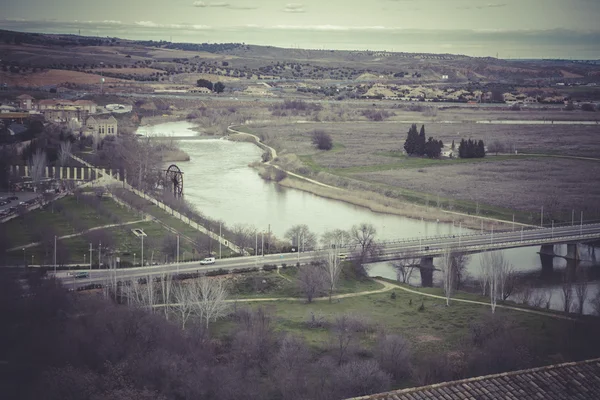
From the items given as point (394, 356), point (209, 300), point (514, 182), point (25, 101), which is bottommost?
point (394, 356)

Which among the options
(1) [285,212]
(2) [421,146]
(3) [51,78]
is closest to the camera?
(1) [285,212]

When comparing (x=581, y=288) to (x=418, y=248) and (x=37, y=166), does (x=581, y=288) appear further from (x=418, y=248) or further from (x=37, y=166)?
(x=37, y=166)

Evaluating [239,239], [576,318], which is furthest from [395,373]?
[239,239]

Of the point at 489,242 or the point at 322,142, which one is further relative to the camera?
the point at 322,142

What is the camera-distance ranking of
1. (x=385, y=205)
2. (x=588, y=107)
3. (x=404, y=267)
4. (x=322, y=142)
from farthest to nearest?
1. (x=588, y=107)
2. (x=322, y=142)
3. (x=385, y=205)
4. (x=404, y=267)

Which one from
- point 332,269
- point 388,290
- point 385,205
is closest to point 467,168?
point 385,205
